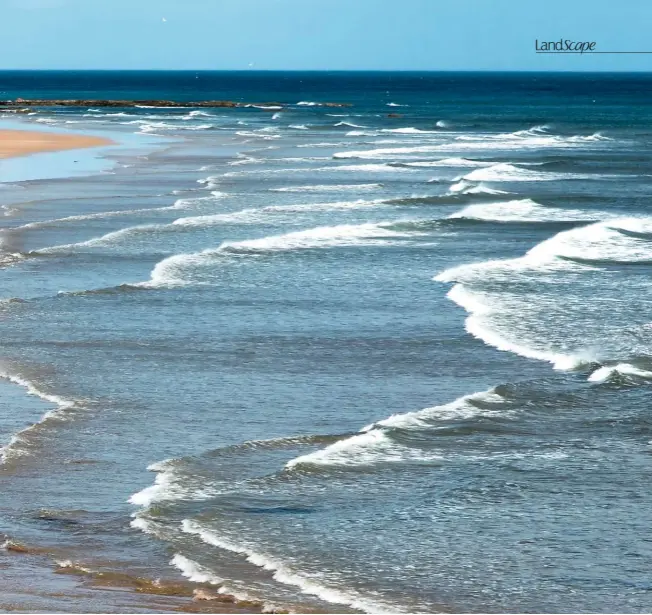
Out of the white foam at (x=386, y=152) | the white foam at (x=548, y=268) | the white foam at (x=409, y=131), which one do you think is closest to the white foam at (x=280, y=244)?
the white foam at (x=548, y=268)

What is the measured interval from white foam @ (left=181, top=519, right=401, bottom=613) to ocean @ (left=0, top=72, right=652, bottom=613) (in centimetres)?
2

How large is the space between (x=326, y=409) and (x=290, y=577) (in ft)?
13.0

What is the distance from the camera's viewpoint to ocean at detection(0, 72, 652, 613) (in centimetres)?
752

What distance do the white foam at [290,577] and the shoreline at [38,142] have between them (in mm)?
37102

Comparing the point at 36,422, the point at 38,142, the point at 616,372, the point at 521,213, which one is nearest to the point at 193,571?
Answer: the point at 36,422

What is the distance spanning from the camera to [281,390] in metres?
12.0

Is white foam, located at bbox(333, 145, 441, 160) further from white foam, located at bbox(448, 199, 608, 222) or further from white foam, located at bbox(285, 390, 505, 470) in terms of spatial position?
white foam, located at bbox(285, 390, 505, 470)

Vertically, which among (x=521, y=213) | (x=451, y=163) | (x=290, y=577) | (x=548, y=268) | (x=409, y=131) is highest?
(x=409, y=131)

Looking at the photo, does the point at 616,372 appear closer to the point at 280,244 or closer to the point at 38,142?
the point at 280,244

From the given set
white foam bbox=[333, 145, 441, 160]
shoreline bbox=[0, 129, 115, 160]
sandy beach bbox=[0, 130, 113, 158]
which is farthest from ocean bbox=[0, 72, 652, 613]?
white foam bbox=[333, 145, 441, 160]

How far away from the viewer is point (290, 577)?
7418 mm

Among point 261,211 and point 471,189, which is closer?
point 261,211

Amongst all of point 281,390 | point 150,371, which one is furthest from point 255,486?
point 150,371

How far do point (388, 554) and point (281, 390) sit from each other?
431 cm
